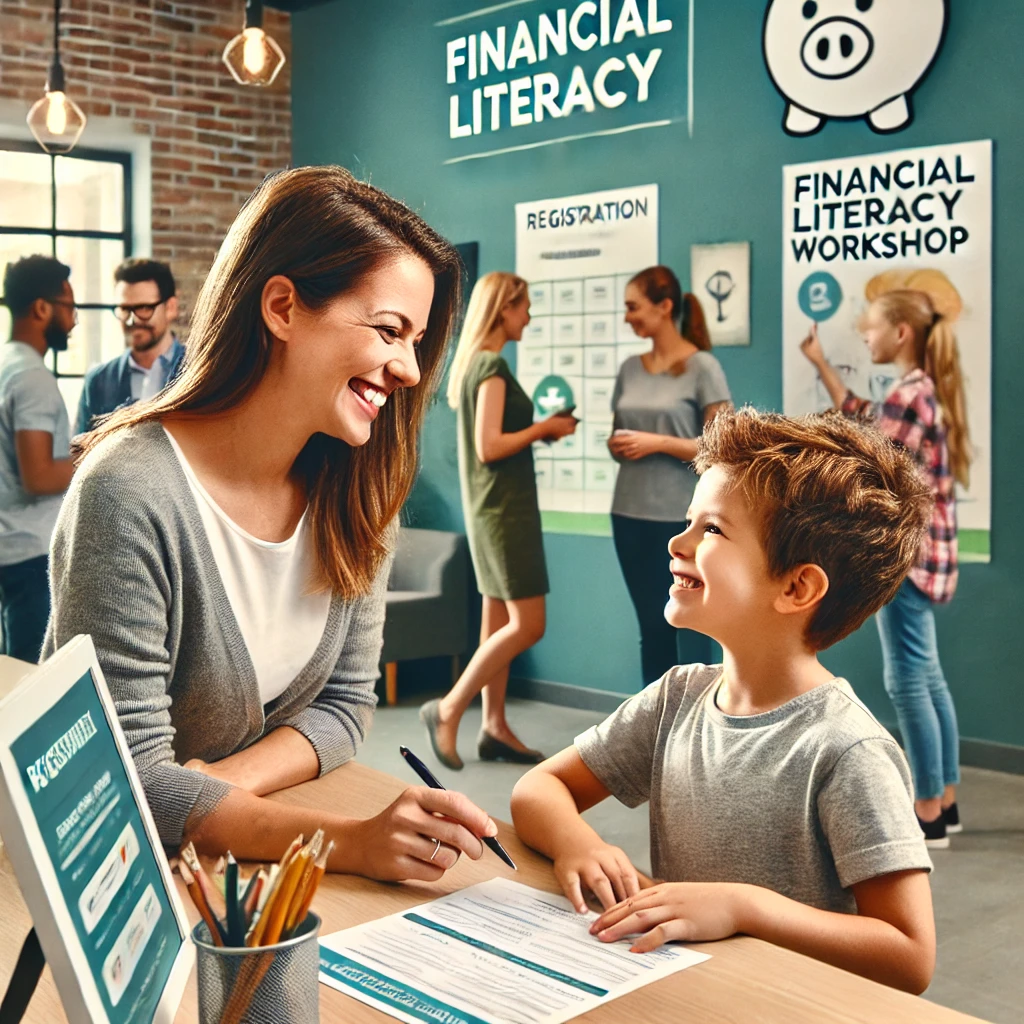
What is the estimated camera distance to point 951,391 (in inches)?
173

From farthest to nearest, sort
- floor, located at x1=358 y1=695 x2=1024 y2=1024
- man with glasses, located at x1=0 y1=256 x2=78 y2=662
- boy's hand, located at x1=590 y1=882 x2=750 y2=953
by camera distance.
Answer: man with glasses, located at x1=0 y1=256 x2=78 y2=662
floor, located at x1=358 y1=695 x2=1024 y2=1024
boy's hand, located at x1=590 y1=882 x2=750 y2=953

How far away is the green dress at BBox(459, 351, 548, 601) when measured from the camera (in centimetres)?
464

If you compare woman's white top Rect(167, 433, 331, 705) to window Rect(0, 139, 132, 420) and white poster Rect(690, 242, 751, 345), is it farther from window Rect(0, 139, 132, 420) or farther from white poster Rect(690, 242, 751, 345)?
window Rect(0, 139, 132, 420)

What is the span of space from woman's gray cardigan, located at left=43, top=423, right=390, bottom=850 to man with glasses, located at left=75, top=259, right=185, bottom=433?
3.56 meters

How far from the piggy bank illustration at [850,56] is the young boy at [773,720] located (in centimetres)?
344

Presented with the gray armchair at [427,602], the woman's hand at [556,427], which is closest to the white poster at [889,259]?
the woman's hand at [556,427]

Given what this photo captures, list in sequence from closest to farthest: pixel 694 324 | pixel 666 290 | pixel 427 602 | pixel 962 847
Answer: pixel 962 847 → pixel 666 290 → pixel 694 324 → pixel 427 602

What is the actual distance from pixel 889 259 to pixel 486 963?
399cm

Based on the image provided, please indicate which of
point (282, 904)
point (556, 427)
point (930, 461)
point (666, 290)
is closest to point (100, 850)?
point (282, 904)

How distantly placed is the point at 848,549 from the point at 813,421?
0.55 ft

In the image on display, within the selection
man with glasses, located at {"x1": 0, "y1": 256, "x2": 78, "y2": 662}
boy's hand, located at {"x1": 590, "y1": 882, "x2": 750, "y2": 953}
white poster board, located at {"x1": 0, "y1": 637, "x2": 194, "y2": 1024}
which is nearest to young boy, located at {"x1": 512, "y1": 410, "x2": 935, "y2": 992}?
boy's hand, located at {"x1": 590, "y1": 882, "x2": 750, "y2": 953}

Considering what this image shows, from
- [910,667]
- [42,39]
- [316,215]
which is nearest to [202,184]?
[42,39]

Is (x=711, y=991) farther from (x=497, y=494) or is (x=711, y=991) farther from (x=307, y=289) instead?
(x=497, y=494)

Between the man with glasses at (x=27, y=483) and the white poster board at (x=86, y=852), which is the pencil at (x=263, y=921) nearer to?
the white poster board at (x=86, y=852)
